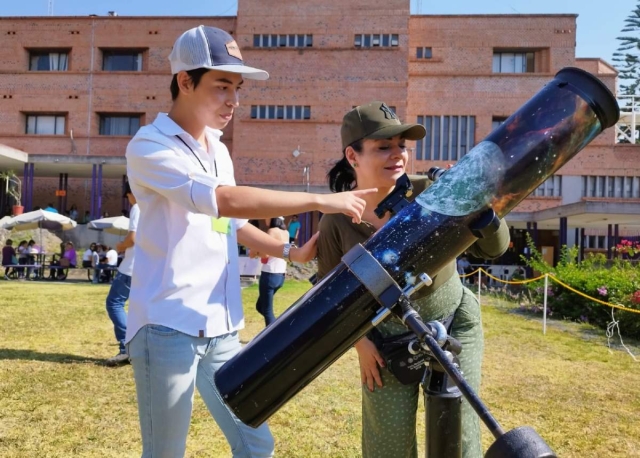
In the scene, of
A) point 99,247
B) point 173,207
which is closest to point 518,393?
point 173,207

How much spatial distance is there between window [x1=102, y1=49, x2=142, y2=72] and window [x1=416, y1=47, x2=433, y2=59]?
63.6 feet

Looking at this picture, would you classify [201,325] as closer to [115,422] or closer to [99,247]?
[115,422]

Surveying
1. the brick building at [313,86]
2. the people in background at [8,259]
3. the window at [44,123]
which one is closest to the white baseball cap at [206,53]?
the people in background at [8,259]

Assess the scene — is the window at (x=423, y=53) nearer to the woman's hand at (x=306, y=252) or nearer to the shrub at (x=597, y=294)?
the shrub at (x=597, y=294)

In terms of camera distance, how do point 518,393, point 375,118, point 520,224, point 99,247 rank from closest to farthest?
point 375,118 < point 518,393 < point 99,247 < point 520,224

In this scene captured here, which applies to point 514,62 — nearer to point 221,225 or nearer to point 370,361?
point 370,361

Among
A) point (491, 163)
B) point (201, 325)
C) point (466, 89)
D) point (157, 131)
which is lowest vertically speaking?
point (201, 325)

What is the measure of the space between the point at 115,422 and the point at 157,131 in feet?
10.4

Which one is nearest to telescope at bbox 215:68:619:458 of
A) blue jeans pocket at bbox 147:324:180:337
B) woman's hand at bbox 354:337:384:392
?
blue jeans pocket at bbox 147:324:180:337

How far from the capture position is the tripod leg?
47.5 inches

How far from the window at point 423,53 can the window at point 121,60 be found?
763 inches

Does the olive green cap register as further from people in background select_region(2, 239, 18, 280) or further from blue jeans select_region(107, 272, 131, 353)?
people in background select_region(2, 239, 18, 280)

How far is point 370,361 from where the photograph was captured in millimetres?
2115

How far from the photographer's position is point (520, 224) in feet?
113
